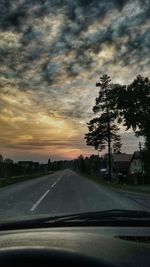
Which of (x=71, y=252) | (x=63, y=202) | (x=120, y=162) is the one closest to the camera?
(x=71, y=252)

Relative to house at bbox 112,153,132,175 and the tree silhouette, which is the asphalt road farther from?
house at bbox 112,153,132,175

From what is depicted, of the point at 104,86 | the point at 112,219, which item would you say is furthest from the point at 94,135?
the point at 112,219

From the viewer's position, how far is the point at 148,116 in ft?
154

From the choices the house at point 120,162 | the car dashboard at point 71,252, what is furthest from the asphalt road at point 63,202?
A: the house at point 120,162

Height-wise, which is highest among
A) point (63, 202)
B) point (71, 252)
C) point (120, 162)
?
point (120, 162)

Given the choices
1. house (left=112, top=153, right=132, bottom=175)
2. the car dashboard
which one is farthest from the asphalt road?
house (left=112, top=153, right=132, bottom=175)

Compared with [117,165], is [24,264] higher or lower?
lower

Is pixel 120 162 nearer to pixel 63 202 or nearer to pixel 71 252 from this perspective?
pixel 63 202

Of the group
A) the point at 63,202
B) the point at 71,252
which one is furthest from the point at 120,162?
the point at 71,252

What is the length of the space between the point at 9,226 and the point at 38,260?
6.13 ft

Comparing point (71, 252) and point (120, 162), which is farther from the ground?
point (120, 162)

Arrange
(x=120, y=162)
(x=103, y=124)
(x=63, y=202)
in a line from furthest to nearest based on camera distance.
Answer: (x=120, y=162)
(x=103, y=124)
(x=63, y=202)

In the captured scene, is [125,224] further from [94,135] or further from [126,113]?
[94,135]

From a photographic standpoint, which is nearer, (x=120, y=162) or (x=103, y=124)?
(x=103, y=124)
